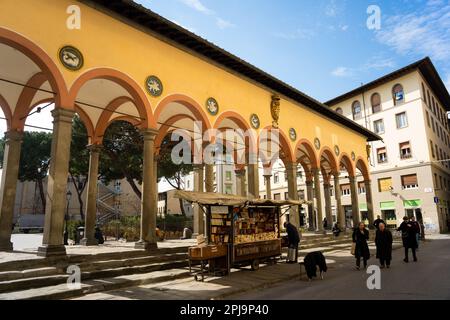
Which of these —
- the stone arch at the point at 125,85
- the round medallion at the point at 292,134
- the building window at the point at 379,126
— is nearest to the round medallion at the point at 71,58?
the stone arch at the point at 125,85

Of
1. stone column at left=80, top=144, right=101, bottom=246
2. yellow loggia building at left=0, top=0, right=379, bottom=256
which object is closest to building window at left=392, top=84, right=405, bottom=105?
yellow loggia building at left=0, top=0, right=379, bottom=256

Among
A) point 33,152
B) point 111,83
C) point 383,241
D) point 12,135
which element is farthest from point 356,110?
point 33,152

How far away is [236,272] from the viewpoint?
33.2 ft

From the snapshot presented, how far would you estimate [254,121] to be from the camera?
15.6m

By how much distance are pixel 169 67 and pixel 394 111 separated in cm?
2659

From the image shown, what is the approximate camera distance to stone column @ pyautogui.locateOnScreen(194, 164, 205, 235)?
15625mm

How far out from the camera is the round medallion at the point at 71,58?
914 centimetres

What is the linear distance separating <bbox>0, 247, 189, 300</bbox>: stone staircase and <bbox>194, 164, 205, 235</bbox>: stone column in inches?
197

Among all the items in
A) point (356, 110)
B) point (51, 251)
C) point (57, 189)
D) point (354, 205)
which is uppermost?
point (356, 110)

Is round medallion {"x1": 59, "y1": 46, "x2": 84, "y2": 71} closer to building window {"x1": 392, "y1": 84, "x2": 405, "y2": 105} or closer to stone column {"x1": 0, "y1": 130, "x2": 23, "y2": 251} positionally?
stone column {"x1": 0, "y1": 130, "x2": 23, "y2": 251}

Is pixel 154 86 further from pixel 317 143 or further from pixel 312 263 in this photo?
pixel 317 143

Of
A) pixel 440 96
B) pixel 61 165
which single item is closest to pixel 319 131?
pixel 61 165

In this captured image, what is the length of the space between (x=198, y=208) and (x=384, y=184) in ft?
73.8
